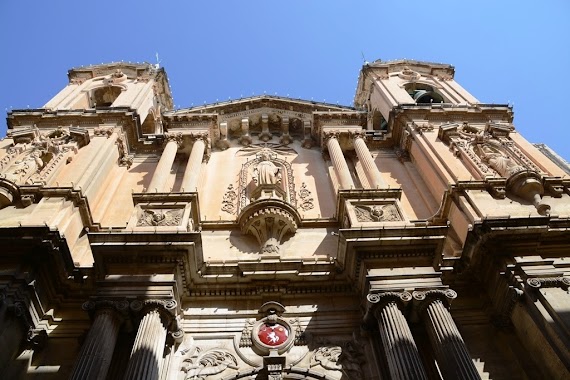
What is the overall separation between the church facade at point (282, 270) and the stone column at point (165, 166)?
79 millimetres

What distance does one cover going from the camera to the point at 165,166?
1559 cm

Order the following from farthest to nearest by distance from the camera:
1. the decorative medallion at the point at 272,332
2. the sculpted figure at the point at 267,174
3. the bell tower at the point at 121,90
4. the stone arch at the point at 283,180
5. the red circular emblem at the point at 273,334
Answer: the bell tower at the point at 121,90 < the stone arch at the point at 283,180 < the sculpted figure at the point at 267,174 < the red circular emblem at the point at 273,334 < the decorative medallion at the point at 272,332

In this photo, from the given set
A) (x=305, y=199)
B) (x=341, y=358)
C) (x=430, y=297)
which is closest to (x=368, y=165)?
(x=305, y=199)

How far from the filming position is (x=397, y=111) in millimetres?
18875

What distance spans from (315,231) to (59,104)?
495 inches

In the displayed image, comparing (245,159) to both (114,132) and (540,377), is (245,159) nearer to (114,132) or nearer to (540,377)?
(114,132)

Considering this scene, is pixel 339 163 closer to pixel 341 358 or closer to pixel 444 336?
pixel 341 358

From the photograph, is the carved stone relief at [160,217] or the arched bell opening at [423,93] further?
the arched bell opening at [423,93]

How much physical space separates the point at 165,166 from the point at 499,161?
10.3 m

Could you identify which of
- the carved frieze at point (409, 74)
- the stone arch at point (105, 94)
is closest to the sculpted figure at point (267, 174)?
the stone arch at point (105, 94)

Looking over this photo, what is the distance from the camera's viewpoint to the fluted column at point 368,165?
14456 mm

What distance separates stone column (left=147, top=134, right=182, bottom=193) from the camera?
47.0 ft

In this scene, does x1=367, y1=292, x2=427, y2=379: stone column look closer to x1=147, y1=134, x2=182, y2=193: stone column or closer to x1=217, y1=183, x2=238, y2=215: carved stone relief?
x1=217, y1=183, x2=238, y2=215: carved stone relief

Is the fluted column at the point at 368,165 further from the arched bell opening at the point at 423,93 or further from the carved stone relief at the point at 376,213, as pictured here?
the arched bell opening at the point at 423,93
